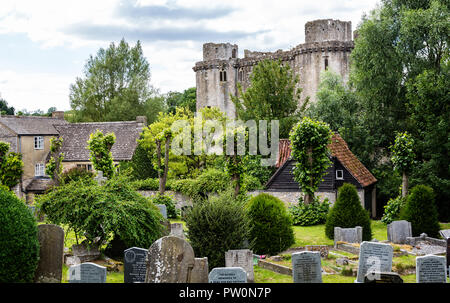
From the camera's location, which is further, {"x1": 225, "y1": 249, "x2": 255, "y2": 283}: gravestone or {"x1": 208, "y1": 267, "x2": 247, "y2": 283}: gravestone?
{"x1": 225, "y1": 249, "x2": 255, "y2": 283}: gravestone

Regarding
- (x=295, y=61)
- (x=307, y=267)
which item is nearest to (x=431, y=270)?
(x=307, y=267)

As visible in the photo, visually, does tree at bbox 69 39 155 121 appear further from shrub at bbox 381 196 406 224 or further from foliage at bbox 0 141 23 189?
shrub at bbox 381 196 406 224

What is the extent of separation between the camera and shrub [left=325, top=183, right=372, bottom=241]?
1861 centimetres

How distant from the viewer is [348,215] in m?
18.7

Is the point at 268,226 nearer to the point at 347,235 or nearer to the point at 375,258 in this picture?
the point at 347,235

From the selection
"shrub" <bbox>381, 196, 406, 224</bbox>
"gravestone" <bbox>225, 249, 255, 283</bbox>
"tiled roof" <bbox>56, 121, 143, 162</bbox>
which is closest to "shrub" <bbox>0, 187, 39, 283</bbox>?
"gravestone" <bbox>225, 249, 255, 283</bbox>

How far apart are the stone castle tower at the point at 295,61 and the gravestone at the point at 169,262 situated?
46.8m

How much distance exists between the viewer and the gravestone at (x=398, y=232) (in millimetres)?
17797

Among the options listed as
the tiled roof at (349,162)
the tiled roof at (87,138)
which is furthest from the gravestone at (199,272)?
the tiled roof at (87,138)

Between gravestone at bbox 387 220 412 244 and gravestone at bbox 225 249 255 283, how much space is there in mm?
7445

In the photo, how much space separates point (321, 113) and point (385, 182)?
27.9 feet

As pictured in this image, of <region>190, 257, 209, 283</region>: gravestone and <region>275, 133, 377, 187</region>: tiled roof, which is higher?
<region>275, 133, 377, 187</region>: tiled roof

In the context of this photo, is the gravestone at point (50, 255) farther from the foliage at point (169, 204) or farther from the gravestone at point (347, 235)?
the foliage at point (169, 204)

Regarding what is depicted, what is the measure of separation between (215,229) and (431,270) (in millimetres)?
6027
